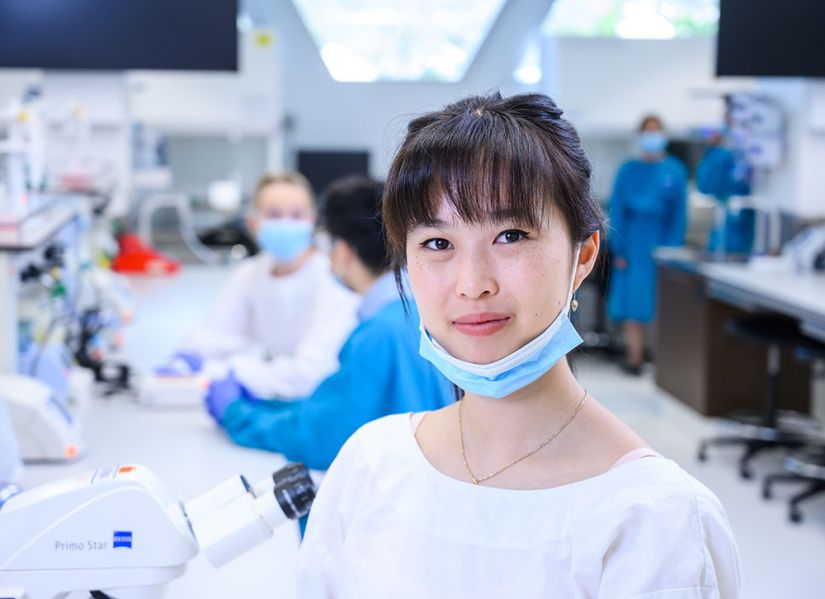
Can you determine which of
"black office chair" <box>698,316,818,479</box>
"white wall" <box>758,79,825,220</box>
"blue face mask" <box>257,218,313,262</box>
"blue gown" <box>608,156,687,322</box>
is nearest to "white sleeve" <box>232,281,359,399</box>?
"blue face mask" <box>257,218,313,262</box>

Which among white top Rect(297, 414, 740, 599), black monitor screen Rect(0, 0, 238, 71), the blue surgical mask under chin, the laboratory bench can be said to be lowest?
the laboratory bench

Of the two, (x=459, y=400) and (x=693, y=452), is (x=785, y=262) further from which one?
(x=459, y=400)

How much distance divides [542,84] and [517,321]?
6.66 m

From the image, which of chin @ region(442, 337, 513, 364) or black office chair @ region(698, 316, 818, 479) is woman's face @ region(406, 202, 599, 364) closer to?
chin @ region(442, 337, 513, 364)

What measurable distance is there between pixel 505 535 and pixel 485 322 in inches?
8.8

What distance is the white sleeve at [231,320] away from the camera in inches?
144

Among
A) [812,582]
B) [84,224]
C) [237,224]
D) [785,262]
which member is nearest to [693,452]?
[785,262]

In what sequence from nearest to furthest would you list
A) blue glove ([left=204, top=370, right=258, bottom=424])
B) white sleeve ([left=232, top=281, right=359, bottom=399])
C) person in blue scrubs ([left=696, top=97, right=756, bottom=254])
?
blue glove ([left=204, top=370, right=258, bottom=424])
white sleeve ([left=232, top=281, right=359, bottom=399])
person in blue scrubs ([left=696, top=97, right=756, bottom=254])

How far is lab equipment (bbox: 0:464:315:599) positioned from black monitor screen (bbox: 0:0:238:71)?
2.88 m

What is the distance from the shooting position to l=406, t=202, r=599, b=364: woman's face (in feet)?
3.93

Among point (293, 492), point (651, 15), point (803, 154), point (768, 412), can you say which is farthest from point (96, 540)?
point (651, 15)

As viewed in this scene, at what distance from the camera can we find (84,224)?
398cm

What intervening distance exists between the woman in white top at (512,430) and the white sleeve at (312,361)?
5.85 ft

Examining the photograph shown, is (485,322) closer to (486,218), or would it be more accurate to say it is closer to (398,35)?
(486,218)
